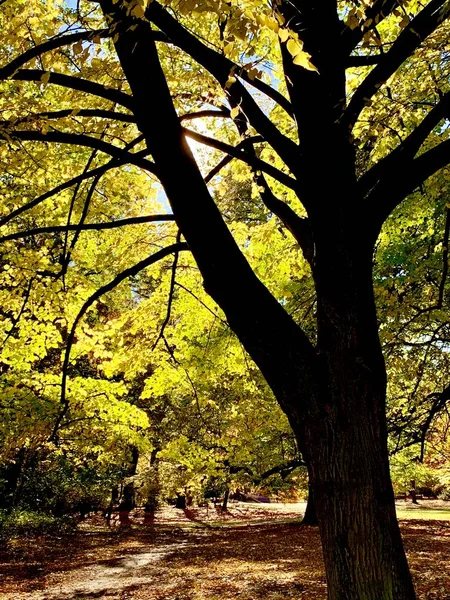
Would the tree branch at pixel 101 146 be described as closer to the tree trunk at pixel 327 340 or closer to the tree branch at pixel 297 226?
the tree trunk at pixel 327 340

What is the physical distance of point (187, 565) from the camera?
1082cm

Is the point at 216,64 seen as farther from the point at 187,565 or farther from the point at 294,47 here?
the point at 187,565

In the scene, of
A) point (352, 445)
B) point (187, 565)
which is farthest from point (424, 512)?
point (352, 445)

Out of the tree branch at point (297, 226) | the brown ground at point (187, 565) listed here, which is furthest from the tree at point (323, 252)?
the brown ground at point (187, 565)

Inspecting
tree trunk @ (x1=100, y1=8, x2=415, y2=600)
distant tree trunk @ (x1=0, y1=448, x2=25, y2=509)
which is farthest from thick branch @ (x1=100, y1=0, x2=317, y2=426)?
distant tree trunk @ (x1=0, y1=448, x2=25, y2=509)

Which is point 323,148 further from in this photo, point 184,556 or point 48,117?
point 184,556

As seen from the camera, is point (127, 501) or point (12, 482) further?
point (127, 501)

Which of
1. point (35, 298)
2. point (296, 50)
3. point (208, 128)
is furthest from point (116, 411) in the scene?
point (296, 50)

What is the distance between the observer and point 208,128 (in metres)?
7.46

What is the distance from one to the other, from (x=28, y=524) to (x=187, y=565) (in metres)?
6.20

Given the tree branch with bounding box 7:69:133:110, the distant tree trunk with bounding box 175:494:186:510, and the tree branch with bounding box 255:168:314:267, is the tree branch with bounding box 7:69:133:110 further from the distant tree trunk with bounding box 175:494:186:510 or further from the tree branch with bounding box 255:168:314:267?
the distant tree trunk with bounding box 175:494:186:510

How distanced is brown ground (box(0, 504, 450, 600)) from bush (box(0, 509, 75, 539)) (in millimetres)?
455

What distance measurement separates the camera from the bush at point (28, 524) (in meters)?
13.6

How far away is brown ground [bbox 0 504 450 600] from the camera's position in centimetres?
789
